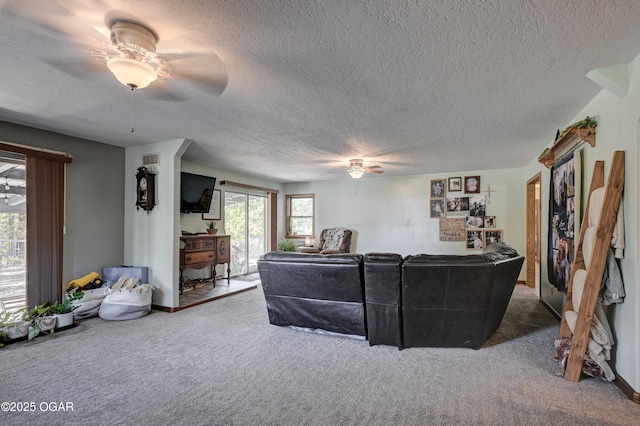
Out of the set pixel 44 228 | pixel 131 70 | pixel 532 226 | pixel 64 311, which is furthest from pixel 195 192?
pixel 532 226

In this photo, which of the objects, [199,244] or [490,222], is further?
[490,222]

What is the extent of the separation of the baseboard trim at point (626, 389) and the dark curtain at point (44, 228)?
5.54m

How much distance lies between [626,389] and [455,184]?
4813 millimetres

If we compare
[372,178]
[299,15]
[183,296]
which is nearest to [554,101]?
[299,15]

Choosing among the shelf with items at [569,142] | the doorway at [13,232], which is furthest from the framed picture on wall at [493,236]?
the doorway at [13,232]

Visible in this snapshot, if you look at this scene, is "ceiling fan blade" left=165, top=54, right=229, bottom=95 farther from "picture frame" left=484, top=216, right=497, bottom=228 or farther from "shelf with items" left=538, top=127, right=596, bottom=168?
"picture frame" left=484, top=216, right=497, bottom=228

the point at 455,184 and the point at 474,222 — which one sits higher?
the point at 455,184

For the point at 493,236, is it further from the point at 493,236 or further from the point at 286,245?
the point at 286,245

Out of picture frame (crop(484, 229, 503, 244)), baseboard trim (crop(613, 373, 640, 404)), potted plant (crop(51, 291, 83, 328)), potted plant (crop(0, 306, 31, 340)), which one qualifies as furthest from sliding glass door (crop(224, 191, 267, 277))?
baseboard trim (crop(613, 373, 640, 404))

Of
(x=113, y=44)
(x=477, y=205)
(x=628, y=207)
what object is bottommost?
(x=628, y=207)

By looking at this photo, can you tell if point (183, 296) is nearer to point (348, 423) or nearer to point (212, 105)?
point (212, 105)

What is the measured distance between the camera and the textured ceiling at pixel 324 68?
1554 millimetres

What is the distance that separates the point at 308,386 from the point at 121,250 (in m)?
3.65

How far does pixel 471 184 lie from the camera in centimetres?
634
